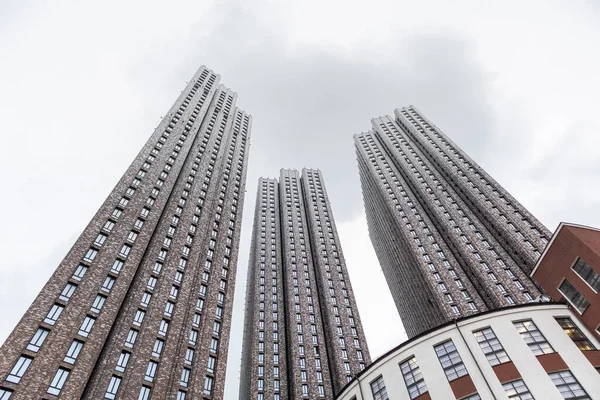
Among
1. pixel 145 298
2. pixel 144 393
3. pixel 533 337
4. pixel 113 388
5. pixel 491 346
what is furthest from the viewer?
pixel 145 298

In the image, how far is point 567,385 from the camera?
1136 inches

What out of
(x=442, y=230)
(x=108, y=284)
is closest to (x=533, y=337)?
(x=108, y=284)

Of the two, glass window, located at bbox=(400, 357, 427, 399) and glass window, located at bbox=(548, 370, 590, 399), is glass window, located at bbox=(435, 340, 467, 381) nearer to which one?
glass window, located at bbox=(400, 357, 427, 399)

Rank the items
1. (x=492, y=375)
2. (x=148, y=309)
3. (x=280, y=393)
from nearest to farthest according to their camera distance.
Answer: (x=492, y=375), (x=148, y=309), (x=280, y=393)

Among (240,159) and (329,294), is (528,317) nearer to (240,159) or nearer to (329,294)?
(329,294)

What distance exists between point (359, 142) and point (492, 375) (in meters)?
105

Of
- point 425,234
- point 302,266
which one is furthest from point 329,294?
point 425,234

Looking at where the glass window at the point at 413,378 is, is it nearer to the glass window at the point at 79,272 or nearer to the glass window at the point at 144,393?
the glass window at the point at 144,393

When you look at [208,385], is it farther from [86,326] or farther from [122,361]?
[86,326]

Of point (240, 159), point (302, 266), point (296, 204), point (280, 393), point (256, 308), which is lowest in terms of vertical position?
point (280, 393)

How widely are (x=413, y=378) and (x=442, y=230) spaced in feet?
188

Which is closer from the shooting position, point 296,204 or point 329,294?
point 329,294

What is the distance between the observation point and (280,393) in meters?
70.5

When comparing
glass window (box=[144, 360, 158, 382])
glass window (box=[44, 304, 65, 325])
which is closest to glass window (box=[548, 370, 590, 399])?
glass window (box=[144, 360, 158, 382])
